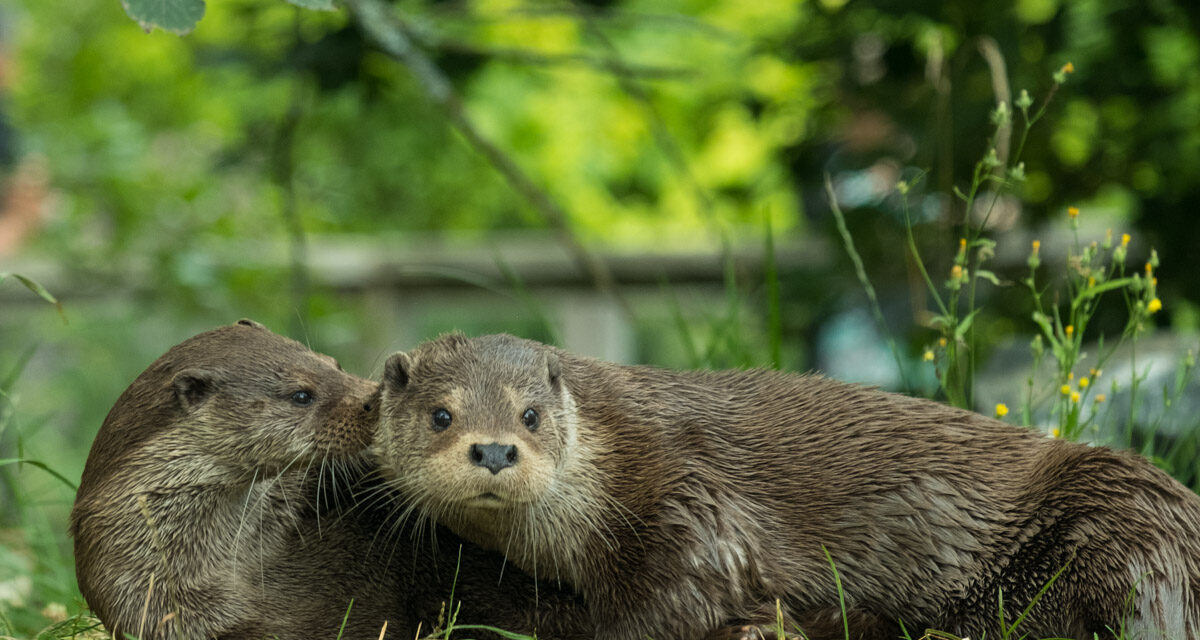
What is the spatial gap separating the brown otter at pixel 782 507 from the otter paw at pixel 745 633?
0.02 meters

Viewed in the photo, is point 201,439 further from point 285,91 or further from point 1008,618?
point 285,91

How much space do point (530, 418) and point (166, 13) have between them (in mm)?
981

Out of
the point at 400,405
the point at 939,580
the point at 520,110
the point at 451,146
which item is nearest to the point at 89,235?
the point at 451,146

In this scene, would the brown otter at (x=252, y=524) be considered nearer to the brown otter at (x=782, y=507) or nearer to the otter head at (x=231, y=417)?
the otter head at (x=231, y=417)

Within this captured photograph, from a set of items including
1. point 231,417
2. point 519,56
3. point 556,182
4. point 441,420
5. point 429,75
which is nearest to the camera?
point 441,420

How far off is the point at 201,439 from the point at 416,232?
837cm

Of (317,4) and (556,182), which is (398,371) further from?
(556,182)

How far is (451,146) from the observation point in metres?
9.68

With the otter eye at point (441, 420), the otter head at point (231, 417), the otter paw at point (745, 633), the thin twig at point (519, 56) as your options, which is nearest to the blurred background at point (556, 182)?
the thin twig at point (519, 56)

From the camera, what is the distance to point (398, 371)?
2.28 m

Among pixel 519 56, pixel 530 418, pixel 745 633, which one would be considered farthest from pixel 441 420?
pixel 519 56

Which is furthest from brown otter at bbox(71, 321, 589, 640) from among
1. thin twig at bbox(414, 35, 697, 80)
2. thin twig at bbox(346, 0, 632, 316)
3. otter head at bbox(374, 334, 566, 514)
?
thin twig at bbox(414, 35, 697, 80)

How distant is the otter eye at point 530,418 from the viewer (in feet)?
7.30

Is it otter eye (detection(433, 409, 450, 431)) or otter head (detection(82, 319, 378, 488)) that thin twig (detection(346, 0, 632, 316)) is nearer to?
otter head (detection(82, 319, 378, 488))
